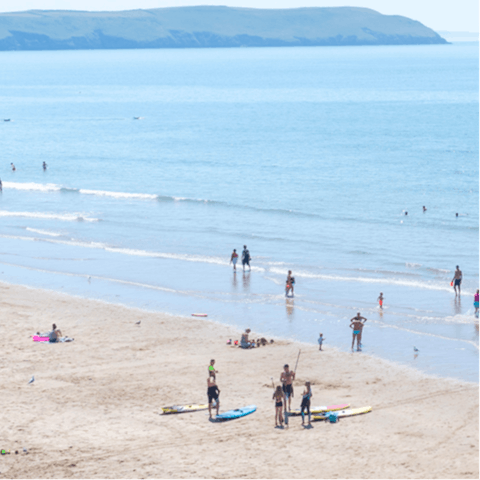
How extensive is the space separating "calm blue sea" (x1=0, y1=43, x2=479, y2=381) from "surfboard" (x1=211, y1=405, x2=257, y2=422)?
6.88m

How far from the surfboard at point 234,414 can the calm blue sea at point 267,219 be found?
22.6 feet

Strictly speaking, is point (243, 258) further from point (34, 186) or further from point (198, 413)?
point (34, 186)

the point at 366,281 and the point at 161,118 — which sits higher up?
the point at 161,118

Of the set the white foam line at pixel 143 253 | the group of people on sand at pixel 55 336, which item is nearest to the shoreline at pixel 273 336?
the group of people on sand at pixel 55 336

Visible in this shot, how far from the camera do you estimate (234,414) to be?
17656mm

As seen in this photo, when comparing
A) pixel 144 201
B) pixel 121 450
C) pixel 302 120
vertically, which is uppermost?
pixel 302 120

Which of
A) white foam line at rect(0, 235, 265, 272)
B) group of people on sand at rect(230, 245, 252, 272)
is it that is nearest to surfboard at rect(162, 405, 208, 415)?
group of people on sand at rect(230, 245, 252, 272)

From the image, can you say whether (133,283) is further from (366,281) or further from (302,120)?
(302,120)

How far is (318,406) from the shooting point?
18516mm

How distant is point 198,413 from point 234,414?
3.19ft

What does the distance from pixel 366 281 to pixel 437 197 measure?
2261 cm

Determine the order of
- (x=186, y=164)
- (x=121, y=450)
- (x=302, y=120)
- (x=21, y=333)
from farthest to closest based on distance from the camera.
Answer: (x=302, y=120), (x=186, y=164), (x=21, y=333), (x=121, y=450)

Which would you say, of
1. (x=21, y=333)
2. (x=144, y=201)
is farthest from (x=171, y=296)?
(x=144, y=201)

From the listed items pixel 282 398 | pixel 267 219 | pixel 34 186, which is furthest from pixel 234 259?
pixel 34 186
